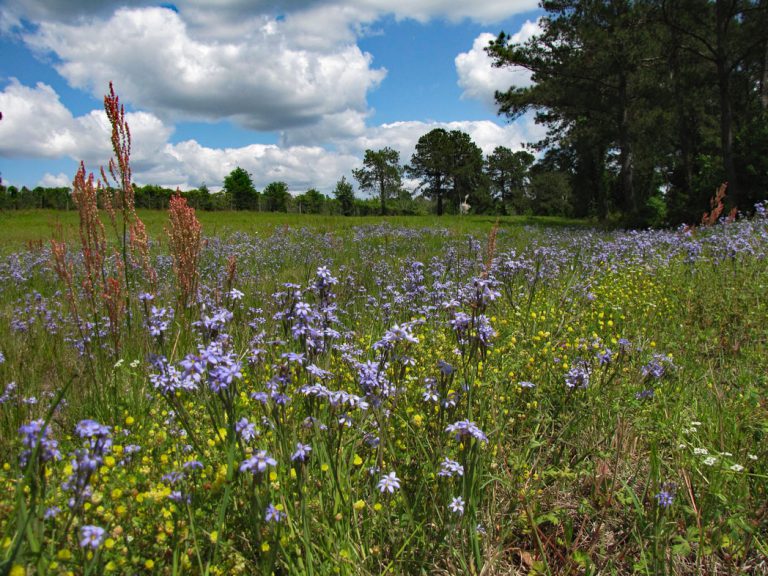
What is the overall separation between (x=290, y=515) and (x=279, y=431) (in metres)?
0.36

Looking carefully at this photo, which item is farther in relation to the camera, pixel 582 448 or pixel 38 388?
pixel 38 388

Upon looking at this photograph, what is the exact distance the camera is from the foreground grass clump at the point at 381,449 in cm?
182

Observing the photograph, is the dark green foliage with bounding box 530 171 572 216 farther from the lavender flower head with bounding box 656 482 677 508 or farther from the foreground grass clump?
the lavender flower head with bounding box 656 482 677 508

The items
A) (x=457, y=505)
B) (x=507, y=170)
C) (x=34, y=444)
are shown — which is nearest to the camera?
(x=34, y=444)

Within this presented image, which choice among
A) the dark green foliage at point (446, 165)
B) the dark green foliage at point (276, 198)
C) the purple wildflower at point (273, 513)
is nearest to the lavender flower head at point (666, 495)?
the purple wildflower at point (273, 513)

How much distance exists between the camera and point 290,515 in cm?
199

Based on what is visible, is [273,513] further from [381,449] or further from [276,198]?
[276,198]

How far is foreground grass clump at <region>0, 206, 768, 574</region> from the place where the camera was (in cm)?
182

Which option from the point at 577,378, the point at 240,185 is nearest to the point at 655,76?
the point at 577,378

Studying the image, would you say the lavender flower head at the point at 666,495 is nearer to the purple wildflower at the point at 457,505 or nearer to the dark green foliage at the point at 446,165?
the purple wildflower at the point at 457,505

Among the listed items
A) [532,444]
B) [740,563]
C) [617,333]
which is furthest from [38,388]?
[617,333]

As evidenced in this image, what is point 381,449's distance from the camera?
207cm

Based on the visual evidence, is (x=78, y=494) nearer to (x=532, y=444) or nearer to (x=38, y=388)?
(x=532, y=444)

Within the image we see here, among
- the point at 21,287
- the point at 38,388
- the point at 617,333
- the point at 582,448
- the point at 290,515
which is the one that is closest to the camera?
the point at 290,515
